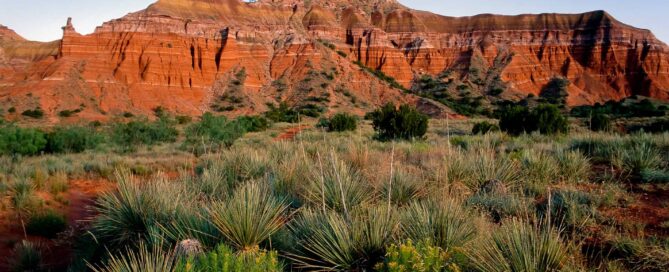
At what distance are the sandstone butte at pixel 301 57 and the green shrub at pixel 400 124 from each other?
118ft

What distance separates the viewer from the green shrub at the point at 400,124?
20.3 m

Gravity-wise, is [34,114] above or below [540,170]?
below

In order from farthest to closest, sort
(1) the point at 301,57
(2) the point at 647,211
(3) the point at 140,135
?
1. (1) the point at 301,57
2. (3) the point at 140,135
3. (2) the point at 647,211

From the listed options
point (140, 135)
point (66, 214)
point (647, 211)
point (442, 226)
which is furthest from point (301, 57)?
point (442, 226)

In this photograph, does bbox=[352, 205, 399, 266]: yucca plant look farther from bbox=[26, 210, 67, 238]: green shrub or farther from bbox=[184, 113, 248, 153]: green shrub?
bbox=[184, 113, 248, 153]: green shrub

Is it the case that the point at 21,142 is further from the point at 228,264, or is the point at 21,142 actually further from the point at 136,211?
the point at 228,264

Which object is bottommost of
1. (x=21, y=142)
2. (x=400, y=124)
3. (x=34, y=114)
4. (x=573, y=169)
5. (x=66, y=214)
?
(x=34, y=114)

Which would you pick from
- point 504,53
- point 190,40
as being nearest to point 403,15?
point 504,53

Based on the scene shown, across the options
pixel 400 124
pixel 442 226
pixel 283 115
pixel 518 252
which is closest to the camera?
pixel 518 252

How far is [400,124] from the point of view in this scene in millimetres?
21203

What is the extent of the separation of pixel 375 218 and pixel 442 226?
2.25 ft

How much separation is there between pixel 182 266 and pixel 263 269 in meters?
0.63

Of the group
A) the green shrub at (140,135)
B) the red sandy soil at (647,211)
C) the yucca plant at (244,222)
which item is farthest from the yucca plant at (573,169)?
the green shrub at (140,135)

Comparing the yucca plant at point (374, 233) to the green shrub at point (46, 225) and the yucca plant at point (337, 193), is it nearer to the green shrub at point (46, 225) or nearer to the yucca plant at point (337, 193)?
the yucca plant at point (337, 193)
